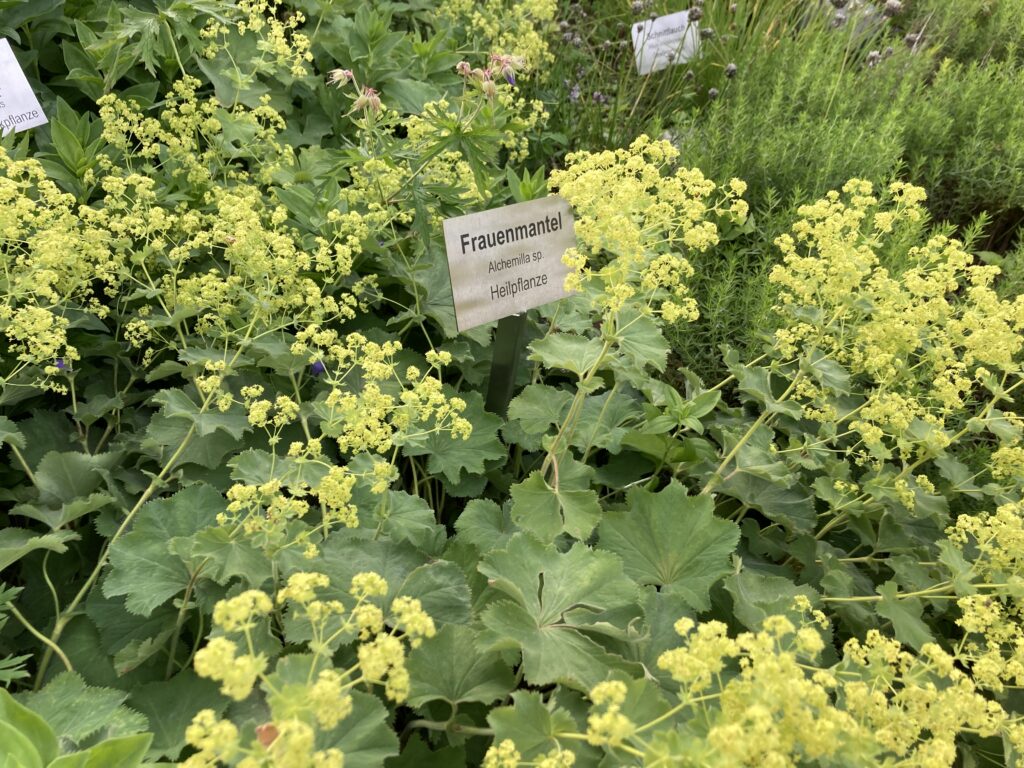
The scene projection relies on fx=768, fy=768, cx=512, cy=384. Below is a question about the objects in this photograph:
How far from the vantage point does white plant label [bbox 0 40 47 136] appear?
191 cm

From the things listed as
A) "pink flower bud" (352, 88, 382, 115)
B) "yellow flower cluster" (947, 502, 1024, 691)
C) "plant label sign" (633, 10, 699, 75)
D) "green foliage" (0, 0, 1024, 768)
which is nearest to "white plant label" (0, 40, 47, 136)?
"green foliage" (0, 0, 1024, 768)

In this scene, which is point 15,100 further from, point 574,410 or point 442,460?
point 574,410

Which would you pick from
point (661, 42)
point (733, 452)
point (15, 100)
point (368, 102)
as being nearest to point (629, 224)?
point (733, 452)

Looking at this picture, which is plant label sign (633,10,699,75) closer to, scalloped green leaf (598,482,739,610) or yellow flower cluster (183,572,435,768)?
scalloped green leaf (598,482,739,610)

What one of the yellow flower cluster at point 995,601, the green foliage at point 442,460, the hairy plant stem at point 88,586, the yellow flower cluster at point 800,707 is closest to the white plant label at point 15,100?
the green foliage at point 442,460

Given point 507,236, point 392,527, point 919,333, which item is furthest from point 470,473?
point 919,333

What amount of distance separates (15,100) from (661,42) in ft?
8.96

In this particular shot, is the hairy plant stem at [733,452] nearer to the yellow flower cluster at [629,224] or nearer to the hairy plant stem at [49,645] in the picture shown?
the yellow flower cluster at [629,224]

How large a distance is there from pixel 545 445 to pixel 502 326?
32cm

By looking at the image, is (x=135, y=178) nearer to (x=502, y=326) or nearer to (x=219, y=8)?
(x=219, y=8)

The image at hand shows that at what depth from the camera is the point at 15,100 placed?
1954 millimetres

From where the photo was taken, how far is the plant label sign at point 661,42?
358 cm

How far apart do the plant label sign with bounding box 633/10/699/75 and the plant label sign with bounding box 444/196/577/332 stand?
2139mm

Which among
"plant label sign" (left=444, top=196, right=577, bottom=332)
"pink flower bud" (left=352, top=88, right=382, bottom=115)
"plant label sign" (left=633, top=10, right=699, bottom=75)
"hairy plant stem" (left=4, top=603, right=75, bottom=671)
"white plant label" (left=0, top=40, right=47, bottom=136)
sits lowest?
"hairy plant stem" (left=4, top=603, right=75, bottom=671)
